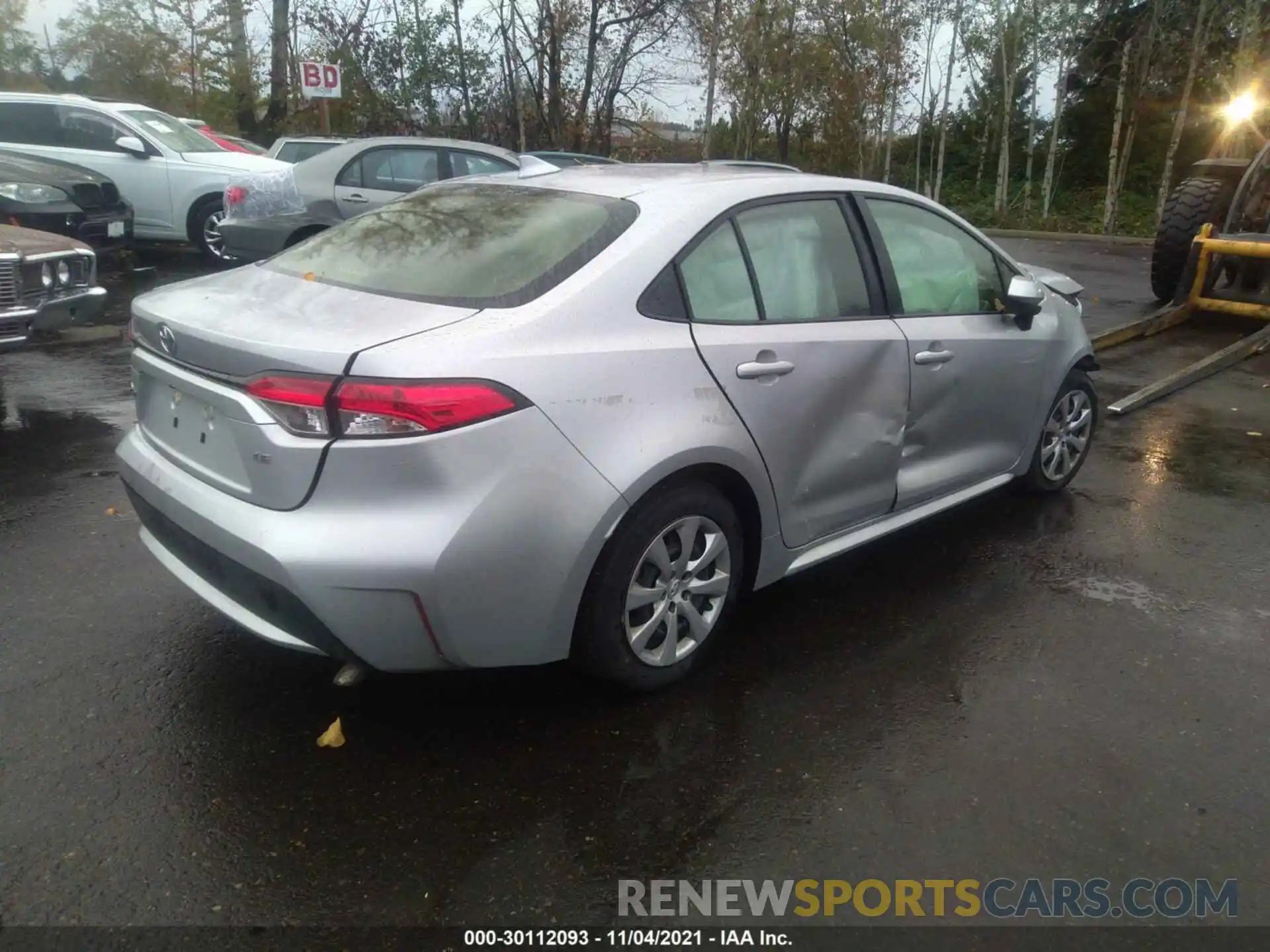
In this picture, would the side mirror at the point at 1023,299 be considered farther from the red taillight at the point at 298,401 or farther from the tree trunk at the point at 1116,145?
the tree trunk at the point at 1116,145

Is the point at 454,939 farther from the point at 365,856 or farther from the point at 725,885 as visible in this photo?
the point at 725,885

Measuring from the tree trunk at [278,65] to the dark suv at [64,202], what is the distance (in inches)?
495

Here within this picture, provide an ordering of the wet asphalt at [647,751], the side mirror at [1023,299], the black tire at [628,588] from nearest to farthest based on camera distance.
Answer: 1. the wet asphalt at [647,751]
2. the black tire at [628,588]
3. the side mirror at [1023,299]

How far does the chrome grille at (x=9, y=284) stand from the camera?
5.91 metres

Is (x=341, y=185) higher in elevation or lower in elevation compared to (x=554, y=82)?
lower

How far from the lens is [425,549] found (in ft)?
8.72

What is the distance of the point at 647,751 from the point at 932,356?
1.89 m

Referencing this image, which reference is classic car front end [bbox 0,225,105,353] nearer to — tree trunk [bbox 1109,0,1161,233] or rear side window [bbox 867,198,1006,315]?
rear side window [bbox 867,198,1006,315]

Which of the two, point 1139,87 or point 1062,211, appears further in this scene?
point 1062,211

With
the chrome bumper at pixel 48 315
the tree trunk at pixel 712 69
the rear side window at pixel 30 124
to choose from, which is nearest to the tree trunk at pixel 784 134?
the tree trunk at pixel 712 69

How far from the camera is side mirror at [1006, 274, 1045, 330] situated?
172 inches

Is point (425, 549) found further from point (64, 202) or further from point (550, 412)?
point (64, 202)

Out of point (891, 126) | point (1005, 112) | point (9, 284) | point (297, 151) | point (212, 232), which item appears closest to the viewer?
point (9, 284)

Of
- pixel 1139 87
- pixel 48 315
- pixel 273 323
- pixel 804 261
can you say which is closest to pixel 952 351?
pixel 804 261
